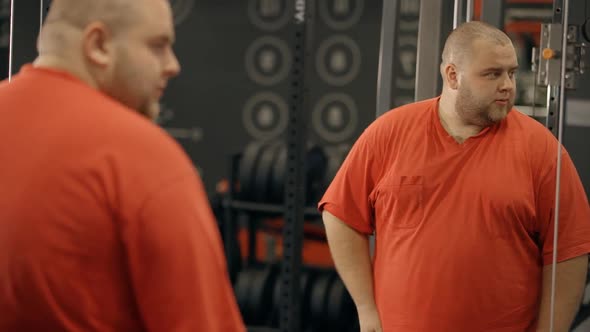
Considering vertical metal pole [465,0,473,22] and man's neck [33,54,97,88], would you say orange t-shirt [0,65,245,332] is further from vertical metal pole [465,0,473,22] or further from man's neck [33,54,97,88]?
vertical metal pole [465,0,473,22]

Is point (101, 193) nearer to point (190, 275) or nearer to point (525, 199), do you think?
point (190, 275)

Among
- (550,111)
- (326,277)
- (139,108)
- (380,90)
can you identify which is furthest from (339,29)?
(139,108)

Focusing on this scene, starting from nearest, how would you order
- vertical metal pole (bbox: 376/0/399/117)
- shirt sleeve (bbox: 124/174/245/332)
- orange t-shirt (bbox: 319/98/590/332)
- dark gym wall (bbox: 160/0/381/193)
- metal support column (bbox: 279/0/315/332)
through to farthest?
shirt sleeve (bbox: 124/174/245/332) < orange t-shirt (bbox: 319/98/590/332) < metal support column (bbox: 279/0/315/332) < vertical metal pole (bbox: 376/0/399/117) < dark gym wall (bbox: 160/0/381/193)

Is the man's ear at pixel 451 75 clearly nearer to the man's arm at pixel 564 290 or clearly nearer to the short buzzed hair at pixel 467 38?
the short buzzed hair at pixel 467 38

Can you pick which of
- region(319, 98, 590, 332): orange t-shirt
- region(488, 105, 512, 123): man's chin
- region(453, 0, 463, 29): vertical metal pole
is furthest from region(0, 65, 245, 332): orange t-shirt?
region(453, 0, 463, 29): vertical metal pole

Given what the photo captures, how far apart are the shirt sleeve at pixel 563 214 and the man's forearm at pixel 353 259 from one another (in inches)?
18.7

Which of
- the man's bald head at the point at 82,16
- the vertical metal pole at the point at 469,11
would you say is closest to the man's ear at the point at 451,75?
the vertical metal pole at the point at 469,11

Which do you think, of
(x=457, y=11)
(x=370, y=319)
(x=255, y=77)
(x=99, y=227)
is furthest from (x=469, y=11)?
(x=255, y=77)

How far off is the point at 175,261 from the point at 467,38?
1546 millimetres

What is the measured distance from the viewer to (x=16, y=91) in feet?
4.18

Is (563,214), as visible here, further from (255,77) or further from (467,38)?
(255,77)

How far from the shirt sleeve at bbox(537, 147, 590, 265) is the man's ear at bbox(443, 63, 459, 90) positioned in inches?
12.4

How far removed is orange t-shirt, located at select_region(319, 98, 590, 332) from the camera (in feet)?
7.96

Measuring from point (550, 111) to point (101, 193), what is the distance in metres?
1.86
